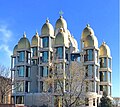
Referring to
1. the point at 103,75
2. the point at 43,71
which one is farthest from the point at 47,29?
the point at 103,75

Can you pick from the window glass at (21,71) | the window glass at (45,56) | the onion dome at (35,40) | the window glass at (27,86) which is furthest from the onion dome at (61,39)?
the window glass at (27,86)

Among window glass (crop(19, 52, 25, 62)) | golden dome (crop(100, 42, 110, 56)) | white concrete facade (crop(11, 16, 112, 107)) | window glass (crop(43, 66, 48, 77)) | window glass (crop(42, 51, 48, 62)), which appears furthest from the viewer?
window glass (crop(19, 52, 25, 62))

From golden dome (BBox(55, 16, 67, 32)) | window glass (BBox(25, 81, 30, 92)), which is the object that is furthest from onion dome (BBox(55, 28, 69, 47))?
window glass (BBox(25, 81, 30, 92))

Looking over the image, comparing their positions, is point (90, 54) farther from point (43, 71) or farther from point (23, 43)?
point (23, 43)

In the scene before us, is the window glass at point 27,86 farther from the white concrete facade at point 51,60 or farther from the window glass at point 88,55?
the window glass at point 88,55

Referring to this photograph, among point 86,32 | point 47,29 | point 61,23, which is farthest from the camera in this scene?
point 61,23

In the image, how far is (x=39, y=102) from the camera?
6456 cm

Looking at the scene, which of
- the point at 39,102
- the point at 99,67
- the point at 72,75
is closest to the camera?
the point at 72,75

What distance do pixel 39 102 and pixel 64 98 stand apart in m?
28.2

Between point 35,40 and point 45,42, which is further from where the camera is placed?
point 35,40

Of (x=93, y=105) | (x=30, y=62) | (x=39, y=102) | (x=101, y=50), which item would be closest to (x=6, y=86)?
(x=39, y=102)

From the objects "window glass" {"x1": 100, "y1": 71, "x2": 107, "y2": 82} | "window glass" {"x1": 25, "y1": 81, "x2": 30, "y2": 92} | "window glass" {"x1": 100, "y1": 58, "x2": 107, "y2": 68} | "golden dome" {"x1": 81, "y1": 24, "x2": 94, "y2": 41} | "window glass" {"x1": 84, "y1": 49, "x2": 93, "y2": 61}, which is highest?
"golden dome" {"x1": 81, "y1": 24, "x2": 94, "y2": 41}

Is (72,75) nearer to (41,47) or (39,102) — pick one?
(39,102)

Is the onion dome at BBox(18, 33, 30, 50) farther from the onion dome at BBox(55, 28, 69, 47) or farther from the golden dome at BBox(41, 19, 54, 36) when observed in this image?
the onion dome at BBox(55, 28, 69, 47)
